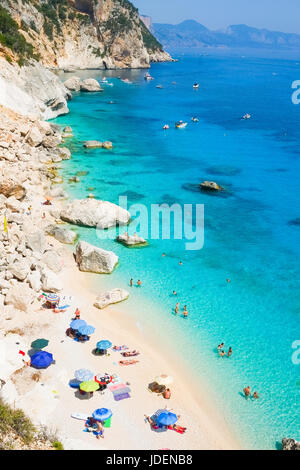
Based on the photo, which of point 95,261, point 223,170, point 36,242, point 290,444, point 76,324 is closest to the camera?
point 290,444

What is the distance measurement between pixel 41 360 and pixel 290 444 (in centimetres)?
1237

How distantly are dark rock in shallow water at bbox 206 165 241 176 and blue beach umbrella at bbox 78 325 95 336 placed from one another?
36163 mm

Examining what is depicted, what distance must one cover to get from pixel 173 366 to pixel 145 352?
182 centimetres

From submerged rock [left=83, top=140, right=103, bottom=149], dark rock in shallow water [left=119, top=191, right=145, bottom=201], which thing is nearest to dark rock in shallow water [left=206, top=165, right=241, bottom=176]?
dark rock in shallow water [left=119, top=191, right=145, bottom=201]

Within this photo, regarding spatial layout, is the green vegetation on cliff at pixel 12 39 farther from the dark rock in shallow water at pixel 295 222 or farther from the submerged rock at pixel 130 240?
the dark rock in shallow water at pixel 295 222

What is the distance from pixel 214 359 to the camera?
22.7m

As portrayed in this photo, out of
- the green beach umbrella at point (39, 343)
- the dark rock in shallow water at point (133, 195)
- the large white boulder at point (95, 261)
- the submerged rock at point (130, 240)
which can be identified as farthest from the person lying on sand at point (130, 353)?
the dark rock in shallow water at point (133, 195)

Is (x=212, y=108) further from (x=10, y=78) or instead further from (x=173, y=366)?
(x=173, y=366)

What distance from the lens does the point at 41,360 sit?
19891mm

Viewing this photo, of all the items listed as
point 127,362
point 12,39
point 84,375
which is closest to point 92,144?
point 12,39

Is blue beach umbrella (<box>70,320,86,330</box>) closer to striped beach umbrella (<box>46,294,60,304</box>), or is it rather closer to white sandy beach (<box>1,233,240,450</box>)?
white sandy beach (<box>1,233,240,450</box>)

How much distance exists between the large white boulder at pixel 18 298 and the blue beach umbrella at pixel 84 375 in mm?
6547

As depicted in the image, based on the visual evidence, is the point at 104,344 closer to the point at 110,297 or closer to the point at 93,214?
the point at 110,297

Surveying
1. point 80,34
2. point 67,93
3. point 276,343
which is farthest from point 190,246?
point 80,34
